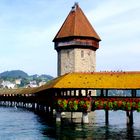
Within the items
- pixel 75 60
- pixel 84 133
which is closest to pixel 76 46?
pixel 75 60

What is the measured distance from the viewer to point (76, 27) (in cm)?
7112

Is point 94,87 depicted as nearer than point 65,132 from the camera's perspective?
No

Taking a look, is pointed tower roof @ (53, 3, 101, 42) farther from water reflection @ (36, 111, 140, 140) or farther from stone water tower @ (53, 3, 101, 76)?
water reflection @ (36, 111, 140, 140)

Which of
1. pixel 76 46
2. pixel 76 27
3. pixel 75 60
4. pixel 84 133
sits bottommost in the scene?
pixel 84 133

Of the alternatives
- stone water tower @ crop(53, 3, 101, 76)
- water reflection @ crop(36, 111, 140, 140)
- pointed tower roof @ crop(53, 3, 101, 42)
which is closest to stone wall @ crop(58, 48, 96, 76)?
stone water tower @ crop(53, 3, 101, 76)

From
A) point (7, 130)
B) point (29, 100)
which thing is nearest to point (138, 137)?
point (7, 130)

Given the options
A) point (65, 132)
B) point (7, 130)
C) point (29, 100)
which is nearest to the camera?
point (65, 132)

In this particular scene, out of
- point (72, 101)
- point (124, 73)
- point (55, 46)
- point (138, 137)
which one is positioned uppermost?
point (55, 46)

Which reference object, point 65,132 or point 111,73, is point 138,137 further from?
point 111,73

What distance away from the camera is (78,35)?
230ft

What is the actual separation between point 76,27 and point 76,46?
315cm

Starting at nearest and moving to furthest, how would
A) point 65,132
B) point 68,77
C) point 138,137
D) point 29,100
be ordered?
point 138,137
point 65,132
point 68,77
point 29,100

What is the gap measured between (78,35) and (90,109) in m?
28.2

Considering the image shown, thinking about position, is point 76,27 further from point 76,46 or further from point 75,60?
point 75,60
